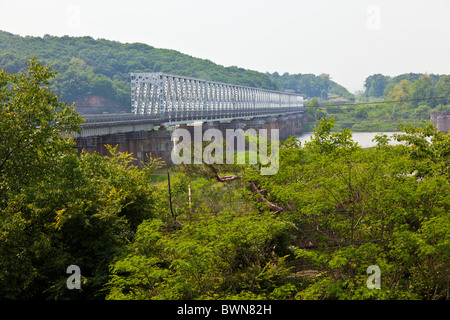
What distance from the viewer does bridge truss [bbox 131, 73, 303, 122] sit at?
3098 inches

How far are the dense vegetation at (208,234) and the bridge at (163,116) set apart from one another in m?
27.1

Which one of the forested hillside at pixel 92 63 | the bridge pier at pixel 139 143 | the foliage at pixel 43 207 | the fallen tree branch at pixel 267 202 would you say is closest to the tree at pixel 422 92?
the forested hillside at pixel 92 63

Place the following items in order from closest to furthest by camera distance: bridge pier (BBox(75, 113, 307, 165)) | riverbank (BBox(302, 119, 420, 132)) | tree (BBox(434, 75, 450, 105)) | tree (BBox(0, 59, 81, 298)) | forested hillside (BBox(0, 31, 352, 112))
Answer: tree (BBox(0, 59, 81, 298)) < bridge pier (BBox(75, 113, 307, 165)) < forested hillside (BBox(0, 31, 352, 112)) < riverbank (BBox(302, 119, 420, 132)) < tree (BBox(434, 75, 450, 105))

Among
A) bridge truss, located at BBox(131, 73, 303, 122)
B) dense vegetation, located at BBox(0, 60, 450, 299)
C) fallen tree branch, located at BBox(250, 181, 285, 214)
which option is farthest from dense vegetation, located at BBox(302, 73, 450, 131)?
dense vegetation, located at BBox(0, 60, 450, 299)

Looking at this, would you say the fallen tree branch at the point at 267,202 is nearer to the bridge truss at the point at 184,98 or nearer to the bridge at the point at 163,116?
the bridge at the point at 163,116

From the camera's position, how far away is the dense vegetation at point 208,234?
1219 centimetres

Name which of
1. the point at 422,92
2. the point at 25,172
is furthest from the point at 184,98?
the point at 422,92

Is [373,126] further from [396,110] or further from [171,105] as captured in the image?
[171,105]

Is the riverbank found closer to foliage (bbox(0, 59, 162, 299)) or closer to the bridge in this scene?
the bridge

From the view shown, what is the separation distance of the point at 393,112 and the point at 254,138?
476 ft

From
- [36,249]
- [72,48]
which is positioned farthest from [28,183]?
[72,48]

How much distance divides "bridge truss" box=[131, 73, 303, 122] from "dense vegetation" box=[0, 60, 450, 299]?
5318 centimetres
